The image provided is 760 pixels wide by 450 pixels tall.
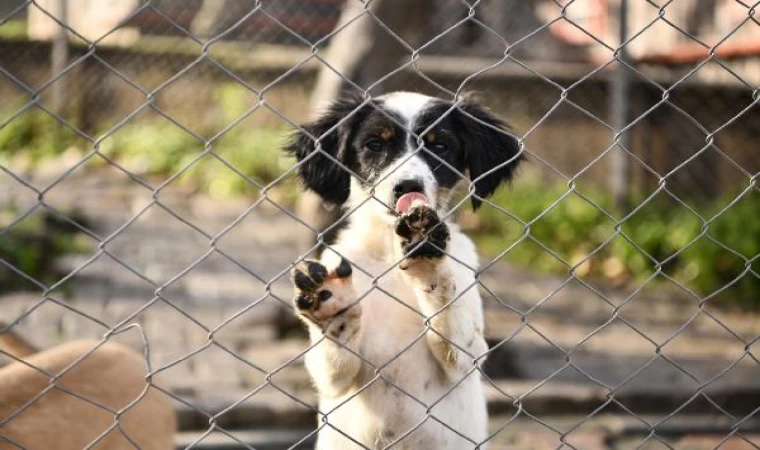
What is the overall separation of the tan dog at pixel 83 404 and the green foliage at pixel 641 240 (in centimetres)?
432

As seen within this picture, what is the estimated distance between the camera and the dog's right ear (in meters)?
3.25

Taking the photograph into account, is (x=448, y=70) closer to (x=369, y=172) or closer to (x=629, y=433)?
(x=629, y=433)

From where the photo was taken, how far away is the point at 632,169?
29.9 feet

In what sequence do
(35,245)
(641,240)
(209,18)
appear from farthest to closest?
(209,18) < (641,240) < (35,245)

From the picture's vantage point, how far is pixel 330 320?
2.79 m

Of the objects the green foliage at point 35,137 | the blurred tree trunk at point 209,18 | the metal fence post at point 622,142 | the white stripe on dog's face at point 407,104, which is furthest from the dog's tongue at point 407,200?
the green foliage at point 35,137

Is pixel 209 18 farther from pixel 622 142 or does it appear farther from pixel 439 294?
pixel 439 294

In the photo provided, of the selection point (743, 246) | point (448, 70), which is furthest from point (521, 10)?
point (743, 246)

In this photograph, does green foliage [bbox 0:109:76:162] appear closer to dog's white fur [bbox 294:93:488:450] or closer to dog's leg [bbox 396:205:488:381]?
dog's white fur [bbox 294:93:488:450]

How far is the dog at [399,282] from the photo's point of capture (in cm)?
271

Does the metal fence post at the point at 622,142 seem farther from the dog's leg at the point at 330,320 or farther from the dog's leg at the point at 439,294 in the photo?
the dog's leg at the point at 330,320

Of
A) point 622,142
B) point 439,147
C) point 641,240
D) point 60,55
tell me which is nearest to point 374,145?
point 439,147

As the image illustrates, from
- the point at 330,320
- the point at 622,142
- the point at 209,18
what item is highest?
the point at 330,320

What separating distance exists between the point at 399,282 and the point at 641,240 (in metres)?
4.99
